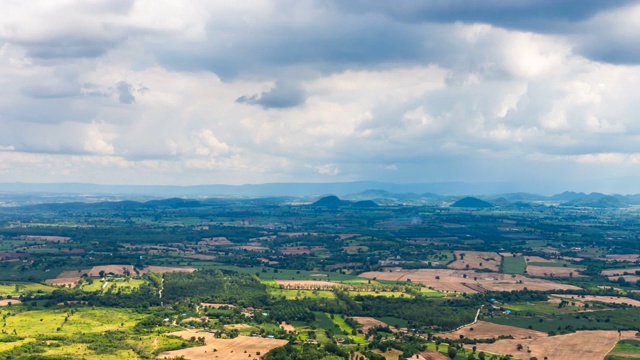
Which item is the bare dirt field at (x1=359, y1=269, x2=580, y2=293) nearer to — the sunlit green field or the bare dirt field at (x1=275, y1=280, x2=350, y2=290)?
the bare dirt field at (x1=275, y1=280, x2=350, y2=290)

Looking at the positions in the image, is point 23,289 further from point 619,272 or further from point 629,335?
point 619,272

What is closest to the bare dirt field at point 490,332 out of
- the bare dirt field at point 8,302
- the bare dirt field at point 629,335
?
the bare dirt field at point 629,335

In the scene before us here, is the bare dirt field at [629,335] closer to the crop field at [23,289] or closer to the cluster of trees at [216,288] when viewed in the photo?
the cluster of trees at [216,288]

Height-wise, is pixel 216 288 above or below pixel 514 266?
below

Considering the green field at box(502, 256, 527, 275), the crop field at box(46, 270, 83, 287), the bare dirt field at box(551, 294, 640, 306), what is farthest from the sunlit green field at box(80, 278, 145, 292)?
the green field at box(502, 256, 527, 275)

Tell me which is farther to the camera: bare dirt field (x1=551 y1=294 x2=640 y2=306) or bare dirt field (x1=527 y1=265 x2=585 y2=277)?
bare dirt field (x1=527 y1=265 x2=585 y2=277)

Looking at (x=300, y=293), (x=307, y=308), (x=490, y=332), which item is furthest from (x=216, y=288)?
(x=490, y=332)

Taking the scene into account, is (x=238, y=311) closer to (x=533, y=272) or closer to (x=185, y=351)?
(x=185, y=351)
